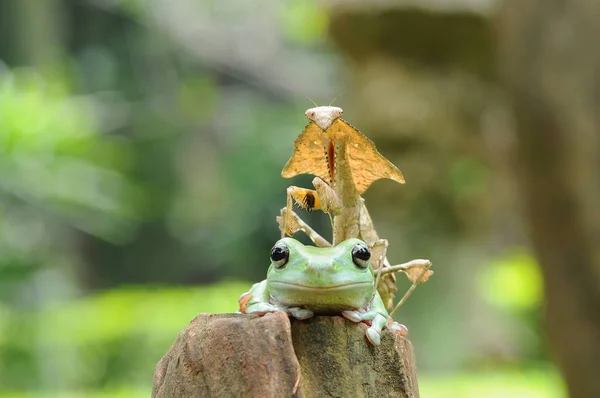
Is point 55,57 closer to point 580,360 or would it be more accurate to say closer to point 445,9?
point 445,9

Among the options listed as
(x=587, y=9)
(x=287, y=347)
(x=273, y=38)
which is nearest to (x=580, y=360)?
(x=587, y=9)

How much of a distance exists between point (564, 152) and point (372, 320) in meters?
4.31

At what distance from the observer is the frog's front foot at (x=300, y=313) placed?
8.20 ft

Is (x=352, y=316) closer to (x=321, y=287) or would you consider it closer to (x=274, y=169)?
(x=321, y=287)

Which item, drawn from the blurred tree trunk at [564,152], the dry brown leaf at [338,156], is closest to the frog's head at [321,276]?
the dry brown leaf at [338,156]

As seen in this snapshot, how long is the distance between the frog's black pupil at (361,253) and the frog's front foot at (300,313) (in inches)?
7.9

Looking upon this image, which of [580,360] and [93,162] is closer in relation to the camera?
[580,360]

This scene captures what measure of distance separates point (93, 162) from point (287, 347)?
878 cm

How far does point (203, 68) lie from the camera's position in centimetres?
1892

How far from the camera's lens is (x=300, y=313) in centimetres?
250

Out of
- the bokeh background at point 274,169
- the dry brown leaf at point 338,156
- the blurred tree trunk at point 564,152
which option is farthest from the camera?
the bokeh background at point 274,169

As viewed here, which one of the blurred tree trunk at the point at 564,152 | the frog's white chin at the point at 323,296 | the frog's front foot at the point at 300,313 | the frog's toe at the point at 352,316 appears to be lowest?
the frog's toe at the point at 352,316

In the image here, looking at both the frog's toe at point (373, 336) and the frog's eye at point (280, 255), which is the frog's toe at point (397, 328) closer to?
the frog's toe at point (373, 336)

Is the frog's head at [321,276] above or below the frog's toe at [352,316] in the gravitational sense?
above
